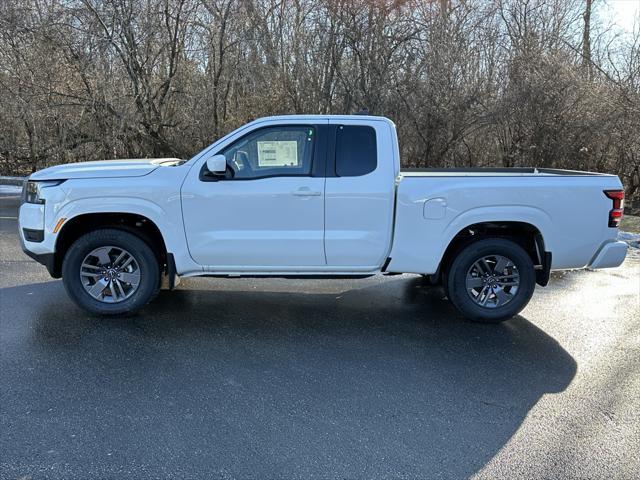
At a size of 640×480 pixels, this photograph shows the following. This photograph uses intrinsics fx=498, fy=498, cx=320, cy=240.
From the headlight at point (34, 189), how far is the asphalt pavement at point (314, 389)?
1.17 m

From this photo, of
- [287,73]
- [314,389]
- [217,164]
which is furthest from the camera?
[287,73]

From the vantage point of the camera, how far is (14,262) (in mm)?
7141

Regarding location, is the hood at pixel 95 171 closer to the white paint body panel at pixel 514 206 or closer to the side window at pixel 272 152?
the side window at pixel 272 152

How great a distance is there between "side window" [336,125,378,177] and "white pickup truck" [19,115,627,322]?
10 millimetres

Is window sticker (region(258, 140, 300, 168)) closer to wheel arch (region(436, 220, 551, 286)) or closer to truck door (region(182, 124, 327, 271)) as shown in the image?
truck door (region(182, 124, 327, 271))

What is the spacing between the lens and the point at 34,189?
4.95 metres

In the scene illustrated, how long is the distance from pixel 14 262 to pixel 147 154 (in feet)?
33.6

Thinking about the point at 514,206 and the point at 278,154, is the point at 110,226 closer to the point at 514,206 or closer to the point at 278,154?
the point at 278,154

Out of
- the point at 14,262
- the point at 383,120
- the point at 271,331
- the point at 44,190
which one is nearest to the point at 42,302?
the point at 44,190

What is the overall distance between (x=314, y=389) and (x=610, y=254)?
326cm

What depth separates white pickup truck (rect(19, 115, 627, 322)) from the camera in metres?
4.80

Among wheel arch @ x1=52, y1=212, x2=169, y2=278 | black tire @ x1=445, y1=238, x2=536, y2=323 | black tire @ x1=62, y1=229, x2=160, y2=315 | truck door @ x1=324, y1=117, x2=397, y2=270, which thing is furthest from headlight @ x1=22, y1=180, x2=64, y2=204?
black tire @ x1=445, y1=238, x2=536, y2=323

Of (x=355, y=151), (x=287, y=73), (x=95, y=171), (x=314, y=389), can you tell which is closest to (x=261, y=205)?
(x=355, y=151)

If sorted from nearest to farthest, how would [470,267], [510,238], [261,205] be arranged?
[261,205] → [470,267] → [510,238]
